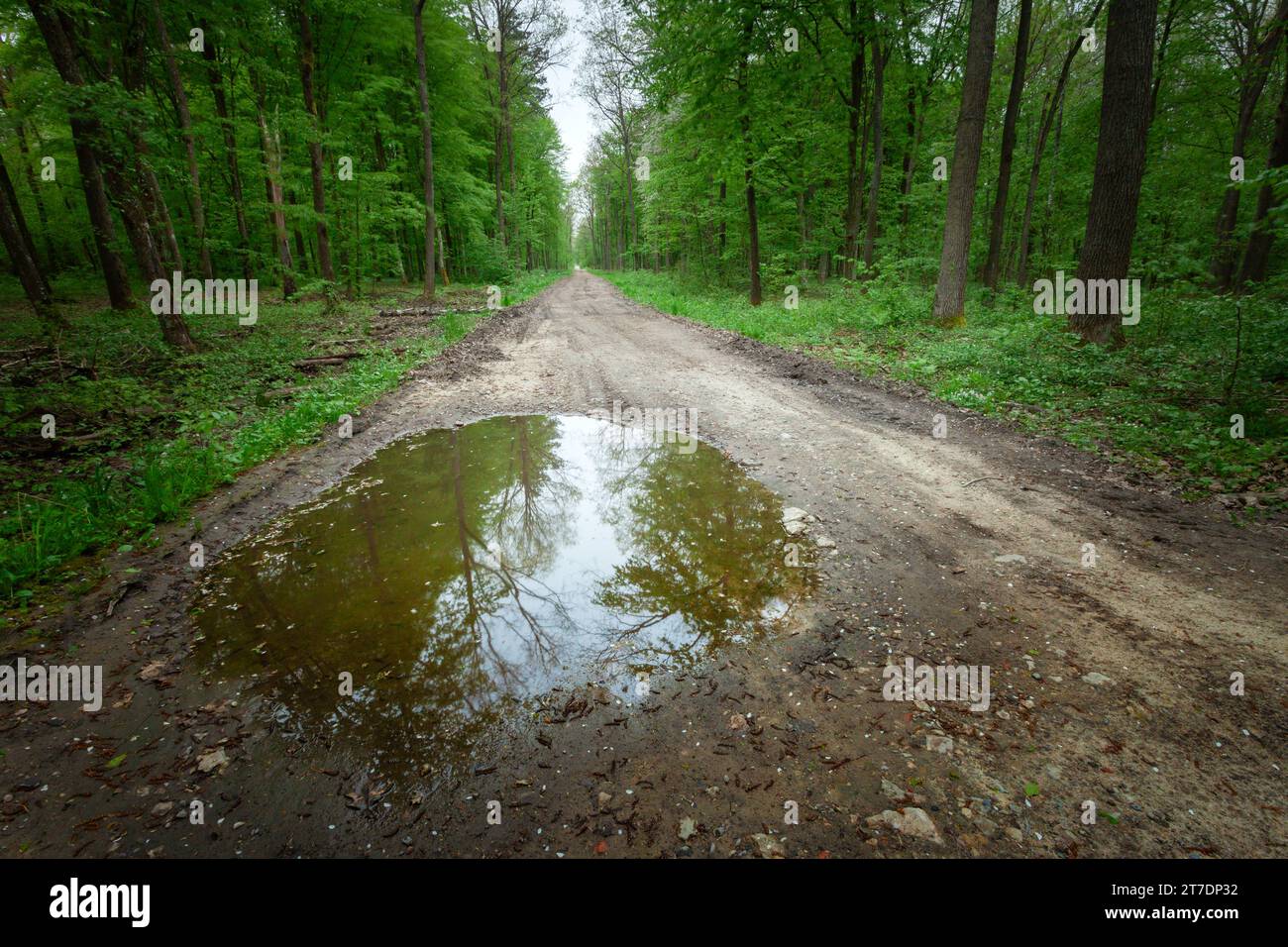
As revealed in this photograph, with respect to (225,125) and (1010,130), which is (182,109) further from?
(1010,130)

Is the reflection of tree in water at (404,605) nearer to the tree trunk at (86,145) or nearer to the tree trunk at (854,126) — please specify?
the tree trunk at (86,145)

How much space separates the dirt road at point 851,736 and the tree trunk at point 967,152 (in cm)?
783

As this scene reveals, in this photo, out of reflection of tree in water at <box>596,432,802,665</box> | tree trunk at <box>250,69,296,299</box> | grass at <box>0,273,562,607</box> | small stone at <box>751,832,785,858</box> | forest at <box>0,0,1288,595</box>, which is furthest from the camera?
tree trunk at <box>250,69,296,299</box>

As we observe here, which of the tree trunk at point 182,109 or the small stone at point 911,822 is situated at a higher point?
the tree trunk at point 182,109

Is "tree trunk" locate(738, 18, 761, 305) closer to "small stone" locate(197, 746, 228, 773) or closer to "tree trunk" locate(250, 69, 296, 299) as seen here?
"tree trunk" locate(250, 69, 296, 299)

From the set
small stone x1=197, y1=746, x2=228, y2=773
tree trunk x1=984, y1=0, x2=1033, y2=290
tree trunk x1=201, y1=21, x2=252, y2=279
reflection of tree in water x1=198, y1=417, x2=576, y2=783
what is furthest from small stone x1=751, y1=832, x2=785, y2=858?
tree trunk x1=201, y1=21, x2=252, y2=279

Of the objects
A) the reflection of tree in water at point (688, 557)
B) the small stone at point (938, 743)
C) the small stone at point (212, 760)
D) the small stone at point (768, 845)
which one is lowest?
the small stone at point (212, 760)

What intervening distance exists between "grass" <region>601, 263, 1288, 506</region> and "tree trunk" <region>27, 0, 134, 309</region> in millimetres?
12899

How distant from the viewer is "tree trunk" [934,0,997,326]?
31.9 ft

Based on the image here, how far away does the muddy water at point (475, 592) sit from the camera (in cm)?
277

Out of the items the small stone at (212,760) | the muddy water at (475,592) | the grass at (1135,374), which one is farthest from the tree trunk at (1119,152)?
the small stone at (212,760)

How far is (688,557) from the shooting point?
13.4 ft
